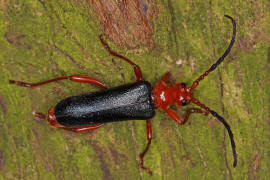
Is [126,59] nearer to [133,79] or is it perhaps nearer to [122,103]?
[133,79]

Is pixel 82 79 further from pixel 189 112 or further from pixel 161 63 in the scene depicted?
pixel 189 112

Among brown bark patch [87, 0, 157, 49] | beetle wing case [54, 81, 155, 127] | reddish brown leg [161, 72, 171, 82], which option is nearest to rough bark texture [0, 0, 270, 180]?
brown bark patch [87, 0, 157, 49]

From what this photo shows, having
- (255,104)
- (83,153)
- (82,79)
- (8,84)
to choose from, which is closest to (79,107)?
(82,79)

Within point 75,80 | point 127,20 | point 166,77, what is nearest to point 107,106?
point 75,80

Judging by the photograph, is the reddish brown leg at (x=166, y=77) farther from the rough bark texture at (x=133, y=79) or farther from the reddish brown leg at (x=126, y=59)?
the reddish brown leg at (x=126, y=59)

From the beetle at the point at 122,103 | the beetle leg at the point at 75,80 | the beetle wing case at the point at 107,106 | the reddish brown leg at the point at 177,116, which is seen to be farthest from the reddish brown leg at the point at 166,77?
the beetle leg at the point at 75,80

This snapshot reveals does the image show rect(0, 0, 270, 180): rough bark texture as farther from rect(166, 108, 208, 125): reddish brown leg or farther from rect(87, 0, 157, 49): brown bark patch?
rect(166, 108, 208, 125): reddish brown leg
